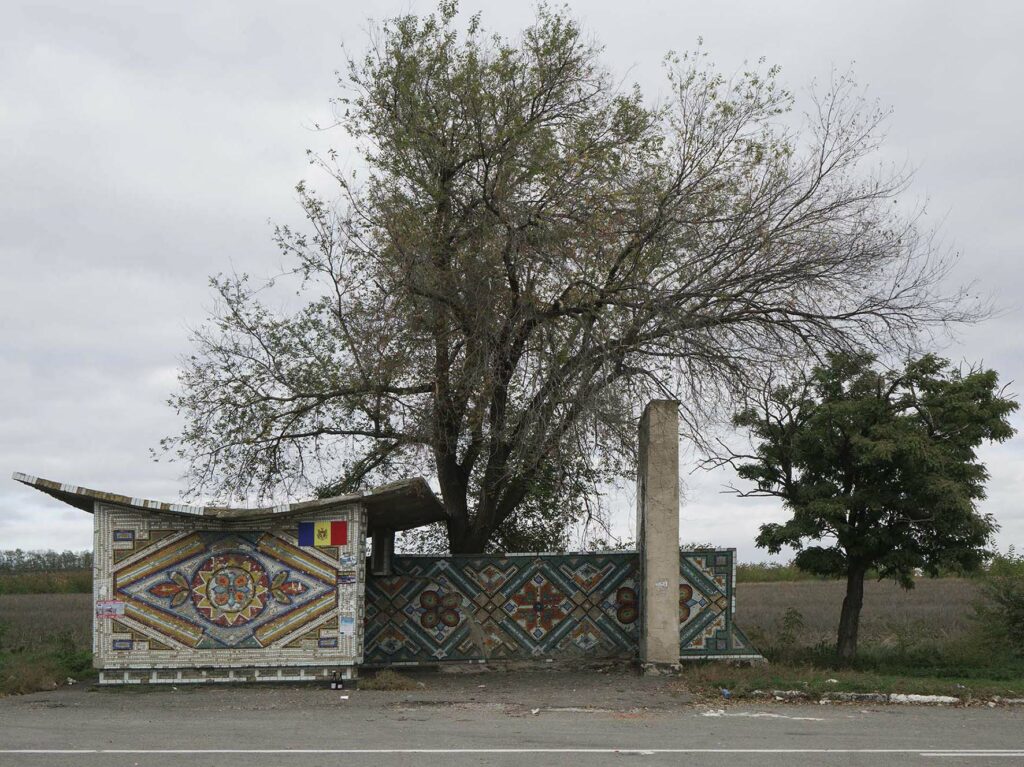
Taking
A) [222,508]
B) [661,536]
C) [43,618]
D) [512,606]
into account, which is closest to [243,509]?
[222,508]

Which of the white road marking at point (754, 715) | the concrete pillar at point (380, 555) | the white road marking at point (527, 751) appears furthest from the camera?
Result: the concrete pillar at point (380, 555)

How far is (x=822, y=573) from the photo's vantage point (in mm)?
18188

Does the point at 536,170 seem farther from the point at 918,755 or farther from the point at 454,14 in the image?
the point at 918,755

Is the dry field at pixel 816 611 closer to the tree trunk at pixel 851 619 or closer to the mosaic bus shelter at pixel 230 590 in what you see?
the tree trunk at pixel 851 619

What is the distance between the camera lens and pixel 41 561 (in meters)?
41.2

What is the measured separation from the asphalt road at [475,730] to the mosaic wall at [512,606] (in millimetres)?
2142

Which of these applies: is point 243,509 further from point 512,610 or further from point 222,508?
point 512,610

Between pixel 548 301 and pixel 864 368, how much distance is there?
523cm

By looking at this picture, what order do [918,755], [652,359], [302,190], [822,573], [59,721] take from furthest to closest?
[302,190] → [822,573] → [652,359] → [59,721] → [918,755]

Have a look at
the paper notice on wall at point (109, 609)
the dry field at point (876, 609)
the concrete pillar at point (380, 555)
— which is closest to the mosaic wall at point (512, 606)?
the concrete pillar at point (380, 555)

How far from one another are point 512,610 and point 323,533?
358cm

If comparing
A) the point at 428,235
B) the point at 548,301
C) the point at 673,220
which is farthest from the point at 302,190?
the point at 673,220

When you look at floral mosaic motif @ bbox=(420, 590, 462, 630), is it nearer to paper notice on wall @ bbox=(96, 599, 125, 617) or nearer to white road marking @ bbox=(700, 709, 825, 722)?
paper notice on wall @ bbox=(96, 599, 125, 617)

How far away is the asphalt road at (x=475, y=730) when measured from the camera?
384 inches
